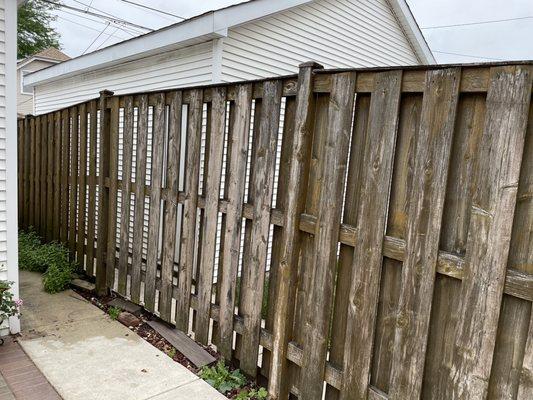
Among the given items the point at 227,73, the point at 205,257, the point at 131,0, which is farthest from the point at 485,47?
the point at 205,257

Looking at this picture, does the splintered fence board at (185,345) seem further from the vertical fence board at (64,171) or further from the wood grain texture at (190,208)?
the vertical fence board at (64,171)

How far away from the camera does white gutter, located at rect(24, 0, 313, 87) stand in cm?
494

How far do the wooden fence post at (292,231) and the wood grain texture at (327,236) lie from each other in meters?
0.12

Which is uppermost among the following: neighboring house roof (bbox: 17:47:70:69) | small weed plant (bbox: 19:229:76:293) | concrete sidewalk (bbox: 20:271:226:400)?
neighboring house roof (bbox: 17:47:70:69)

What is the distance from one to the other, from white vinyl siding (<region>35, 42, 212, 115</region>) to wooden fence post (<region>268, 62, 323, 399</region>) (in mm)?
3328

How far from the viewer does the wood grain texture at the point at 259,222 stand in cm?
244

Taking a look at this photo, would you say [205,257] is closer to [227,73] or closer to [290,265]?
[290,265]

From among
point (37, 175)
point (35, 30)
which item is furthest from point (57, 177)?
Result: point (35, 30)

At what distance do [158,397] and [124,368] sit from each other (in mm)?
467

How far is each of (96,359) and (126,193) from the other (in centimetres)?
152

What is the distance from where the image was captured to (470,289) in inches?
64.0

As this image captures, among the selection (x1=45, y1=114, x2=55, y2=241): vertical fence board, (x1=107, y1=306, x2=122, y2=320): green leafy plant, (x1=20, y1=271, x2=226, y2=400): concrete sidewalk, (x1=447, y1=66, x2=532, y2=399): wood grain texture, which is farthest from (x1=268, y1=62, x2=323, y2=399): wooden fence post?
(x1=45, y1=114, x2=55, y2=241): vertical fence board

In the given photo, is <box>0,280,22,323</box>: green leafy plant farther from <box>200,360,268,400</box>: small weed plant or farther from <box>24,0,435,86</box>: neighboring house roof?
<box>24,0,435,86</box>: neighboring house roof

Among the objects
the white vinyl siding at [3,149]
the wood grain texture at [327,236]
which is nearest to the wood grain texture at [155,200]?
the white vinyl siding at [3,149]
